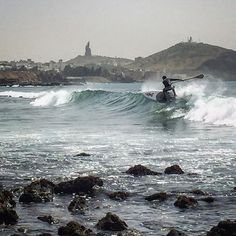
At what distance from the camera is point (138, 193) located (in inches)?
619

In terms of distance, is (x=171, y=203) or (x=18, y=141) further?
(x=18, y=141)

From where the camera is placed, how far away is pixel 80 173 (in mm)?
18922

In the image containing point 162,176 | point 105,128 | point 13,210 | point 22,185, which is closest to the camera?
point 13,210

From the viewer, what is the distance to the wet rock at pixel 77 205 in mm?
13868

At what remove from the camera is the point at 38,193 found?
15188 millimetres

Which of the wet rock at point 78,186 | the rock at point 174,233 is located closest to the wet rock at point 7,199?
the wet rock at point 78,186

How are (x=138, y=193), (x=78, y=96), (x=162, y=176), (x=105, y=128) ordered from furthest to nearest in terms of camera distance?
(x=78, y=96) < (x=105, y=128) < (x=162, y=176) < (x=138, y=193)

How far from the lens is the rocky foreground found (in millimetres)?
11484

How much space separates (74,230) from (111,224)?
1.16m

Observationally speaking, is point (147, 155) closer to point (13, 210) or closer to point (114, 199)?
point (114, 199)

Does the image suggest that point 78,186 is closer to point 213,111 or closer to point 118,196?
point 118,196

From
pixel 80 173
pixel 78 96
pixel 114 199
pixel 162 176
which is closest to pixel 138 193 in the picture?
pixel 114 199

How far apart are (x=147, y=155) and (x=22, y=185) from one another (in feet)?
24.9

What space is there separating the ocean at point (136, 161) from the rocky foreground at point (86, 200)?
0.81 feet
